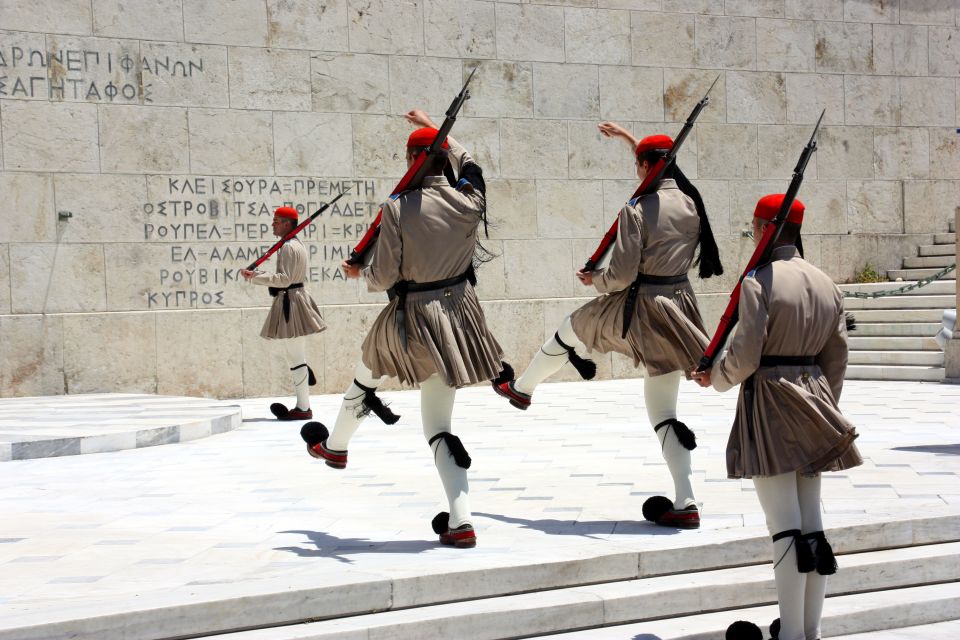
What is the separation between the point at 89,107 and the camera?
1245 cm

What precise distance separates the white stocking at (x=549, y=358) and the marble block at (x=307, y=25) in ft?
26.6

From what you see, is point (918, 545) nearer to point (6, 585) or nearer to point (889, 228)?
point (6, 585)

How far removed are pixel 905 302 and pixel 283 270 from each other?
7.71 m

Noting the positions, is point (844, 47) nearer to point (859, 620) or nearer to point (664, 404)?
point (664, 404)

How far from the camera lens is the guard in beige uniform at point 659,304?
5.59 meters

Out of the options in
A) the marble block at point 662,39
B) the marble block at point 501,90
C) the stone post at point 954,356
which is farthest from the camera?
the marble block at point 662,39

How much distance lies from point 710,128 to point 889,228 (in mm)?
3069

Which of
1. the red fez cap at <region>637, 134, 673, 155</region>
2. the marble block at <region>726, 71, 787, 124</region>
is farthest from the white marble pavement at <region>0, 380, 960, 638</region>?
the marble block at <region>726, 71, 787, 124</region>

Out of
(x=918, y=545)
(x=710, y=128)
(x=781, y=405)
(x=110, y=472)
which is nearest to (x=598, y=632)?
(x=781, y=405)

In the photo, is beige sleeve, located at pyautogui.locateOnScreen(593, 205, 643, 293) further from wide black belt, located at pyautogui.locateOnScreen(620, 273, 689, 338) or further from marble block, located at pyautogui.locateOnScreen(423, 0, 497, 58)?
marble block, located at pyautogui.locateOnScreen(423, 0, 497, 58)

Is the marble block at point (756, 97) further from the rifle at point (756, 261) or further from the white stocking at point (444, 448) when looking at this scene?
the rifle at point (756, 261)

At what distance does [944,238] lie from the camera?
1614 centimetres

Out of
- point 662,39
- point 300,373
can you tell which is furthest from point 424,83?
point 300,373

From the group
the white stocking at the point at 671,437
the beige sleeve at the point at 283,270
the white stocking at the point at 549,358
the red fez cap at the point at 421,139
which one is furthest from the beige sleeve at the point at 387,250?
the beige sleeve at the point at 283,270
